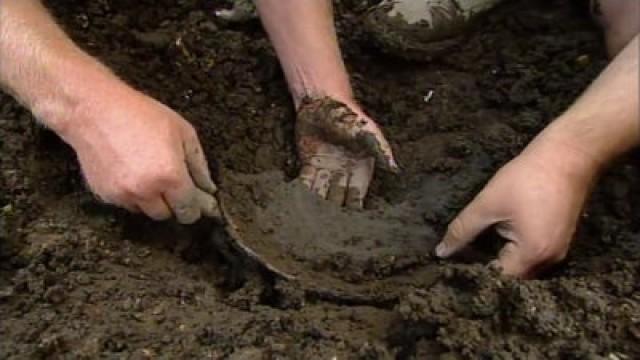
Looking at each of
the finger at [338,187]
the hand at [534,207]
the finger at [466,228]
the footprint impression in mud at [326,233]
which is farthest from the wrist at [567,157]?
the finger at [338,187]

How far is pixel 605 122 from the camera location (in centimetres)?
169

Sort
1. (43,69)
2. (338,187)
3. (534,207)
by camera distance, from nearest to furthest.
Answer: (534,207) → (43,69) → (338,187)

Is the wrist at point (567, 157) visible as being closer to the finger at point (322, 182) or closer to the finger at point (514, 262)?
the finger at point (514, 262)

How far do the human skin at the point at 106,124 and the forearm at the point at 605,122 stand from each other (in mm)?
563

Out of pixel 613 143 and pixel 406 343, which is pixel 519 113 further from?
pixel 406 343

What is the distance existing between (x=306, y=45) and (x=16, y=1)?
21.6 inches

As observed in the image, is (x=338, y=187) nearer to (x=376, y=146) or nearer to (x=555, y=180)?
(x=376, y=146)

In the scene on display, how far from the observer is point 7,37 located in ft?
5.86

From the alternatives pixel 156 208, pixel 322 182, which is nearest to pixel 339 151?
pixel 322 182

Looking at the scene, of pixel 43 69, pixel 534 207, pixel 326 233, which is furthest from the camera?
pixel 326 233

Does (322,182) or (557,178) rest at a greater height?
(557,178)

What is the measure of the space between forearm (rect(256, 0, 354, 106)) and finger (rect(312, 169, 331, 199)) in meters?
0.15

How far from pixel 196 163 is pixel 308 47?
0.43 metres

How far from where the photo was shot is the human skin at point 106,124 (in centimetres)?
167
